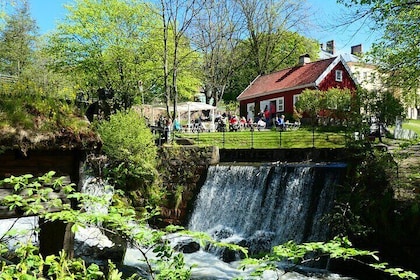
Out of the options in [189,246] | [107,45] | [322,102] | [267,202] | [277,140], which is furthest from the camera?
[107,45]

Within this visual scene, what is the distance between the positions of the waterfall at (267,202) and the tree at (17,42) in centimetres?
2644

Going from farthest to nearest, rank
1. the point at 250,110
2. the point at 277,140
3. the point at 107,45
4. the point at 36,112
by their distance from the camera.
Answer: the point at 250,110 → the point at 107,45 → the point at 277,140 → the point at 36,112

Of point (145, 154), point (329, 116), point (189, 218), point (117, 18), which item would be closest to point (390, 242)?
point (189, 218)

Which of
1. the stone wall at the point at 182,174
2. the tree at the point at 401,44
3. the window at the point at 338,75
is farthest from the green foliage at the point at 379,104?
the window at the point at 338,75

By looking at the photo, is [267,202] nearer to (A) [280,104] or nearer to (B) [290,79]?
(A) [280,104]

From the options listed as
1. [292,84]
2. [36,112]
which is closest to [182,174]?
[36,112]

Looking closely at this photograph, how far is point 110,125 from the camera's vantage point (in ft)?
43.2

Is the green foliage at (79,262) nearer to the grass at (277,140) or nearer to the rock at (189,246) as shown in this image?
the rock at (189,246)

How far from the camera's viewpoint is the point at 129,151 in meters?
13.3

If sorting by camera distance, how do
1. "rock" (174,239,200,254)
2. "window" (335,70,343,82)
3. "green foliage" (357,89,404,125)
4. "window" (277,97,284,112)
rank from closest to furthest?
"rock" (174,239,200,254)
"green foliage" (357,89,404,125)
"window" (335,70,343,82)
"window" (277,97,284,112)

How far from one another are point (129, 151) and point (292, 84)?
61.5 ft

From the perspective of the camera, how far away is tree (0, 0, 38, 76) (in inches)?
1337

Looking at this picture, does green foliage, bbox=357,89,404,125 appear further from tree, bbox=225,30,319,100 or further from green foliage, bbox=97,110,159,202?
tree, bbox=225,30,319,100

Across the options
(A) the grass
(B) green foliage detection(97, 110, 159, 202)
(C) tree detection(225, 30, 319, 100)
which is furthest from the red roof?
(B) green foliage detection(97, 110, 159, 202)
